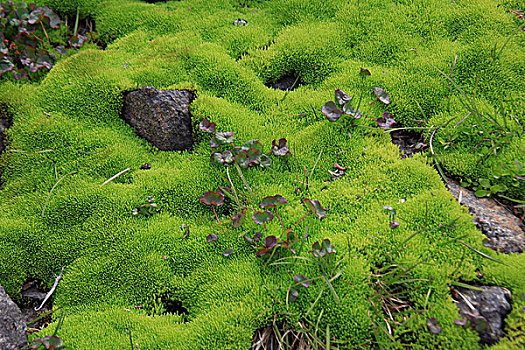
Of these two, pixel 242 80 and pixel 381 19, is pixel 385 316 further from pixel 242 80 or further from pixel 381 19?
pixel 381 19

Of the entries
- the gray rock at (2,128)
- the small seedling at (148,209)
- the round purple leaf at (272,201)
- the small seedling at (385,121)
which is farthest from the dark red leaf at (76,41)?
the small seedling at (385,121)

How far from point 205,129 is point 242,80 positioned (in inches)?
35.5

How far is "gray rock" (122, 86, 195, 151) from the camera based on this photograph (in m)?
4.04

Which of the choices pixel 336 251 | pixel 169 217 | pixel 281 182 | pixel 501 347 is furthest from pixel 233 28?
pixel 501 347

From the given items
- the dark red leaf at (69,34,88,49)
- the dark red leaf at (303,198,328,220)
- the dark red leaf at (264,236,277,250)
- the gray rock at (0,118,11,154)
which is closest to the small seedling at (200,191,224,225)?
the dark red leaf at (264,236,277,250)

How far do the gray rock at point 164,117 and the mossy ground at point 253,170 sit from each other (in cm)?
14

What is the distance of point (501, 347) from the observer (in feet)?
7.91

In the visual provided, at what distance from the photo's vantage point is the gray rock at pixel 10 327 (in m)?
2.73

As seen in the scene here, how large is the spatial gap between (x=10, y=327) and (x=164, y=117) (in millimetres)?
2455

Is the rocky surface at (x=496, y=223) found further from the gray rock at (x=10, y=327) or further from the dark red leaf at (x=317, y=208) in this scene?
the gray rock at (x=10, y=327)

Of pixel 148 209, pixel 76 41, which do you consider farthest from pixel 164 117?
pixel 76 41

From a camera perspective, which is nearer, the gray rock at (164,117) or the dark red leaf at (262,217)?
the dark red leaf at (262,217)

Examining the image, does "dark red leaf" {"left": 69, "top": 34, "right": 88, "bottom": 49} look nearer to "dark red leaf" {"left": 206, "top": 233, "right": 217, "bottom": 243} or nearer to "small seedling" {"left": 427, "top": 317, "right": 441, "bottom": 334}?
"dark red leaf" {"left": 206, "top": 233, "right": 217, "bottom": 243}

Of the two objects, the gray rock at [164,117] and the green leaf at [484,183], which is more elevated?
the gray rock at [164,117]
